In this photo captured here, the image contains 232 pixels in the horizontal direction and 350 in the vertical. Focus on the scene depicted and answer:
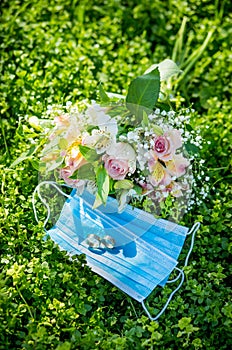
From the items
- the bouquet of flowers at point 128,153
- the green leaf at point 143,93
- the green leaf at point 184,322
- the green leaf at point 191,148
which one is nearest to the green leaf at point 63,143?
the bouquet of flowers at point 128,153

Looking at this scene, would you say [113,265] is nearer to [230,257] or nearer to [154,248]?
[154,248]

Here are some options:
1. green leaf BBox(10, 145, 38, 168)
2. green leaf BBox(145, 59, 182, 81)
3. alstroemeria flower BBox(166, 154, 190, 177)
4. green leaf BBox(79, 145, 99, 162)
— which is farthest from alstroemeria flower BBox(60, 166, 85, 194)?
green leaf BBox(145, 59, 182, 81)

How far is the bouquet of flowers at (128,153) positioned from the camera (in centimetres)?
214

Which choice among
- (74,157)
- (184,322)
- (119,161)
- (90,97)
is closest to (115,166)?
(119,161)

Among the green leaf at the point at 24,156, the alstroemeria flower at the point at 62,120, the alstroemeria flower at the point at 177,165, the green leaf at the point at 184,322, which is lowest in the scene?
the green leaf at the point at 184,322

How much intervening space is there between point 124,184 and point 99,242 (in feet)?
0.85

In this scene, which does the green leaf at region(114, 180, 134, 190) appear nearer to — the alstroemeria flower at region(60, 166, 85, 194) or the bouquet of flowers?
the bouquet of flowers

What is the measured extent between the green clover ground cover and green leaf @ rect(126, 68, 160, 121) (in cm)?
45

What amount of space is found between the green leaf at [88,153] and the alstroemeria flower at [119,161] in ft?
0.12

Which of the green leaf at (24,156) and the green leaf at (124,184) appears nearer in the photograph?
the green leaf at (124,184)

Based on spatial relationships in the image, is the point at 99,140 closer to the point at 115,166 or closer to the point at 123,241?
the point at 115,166

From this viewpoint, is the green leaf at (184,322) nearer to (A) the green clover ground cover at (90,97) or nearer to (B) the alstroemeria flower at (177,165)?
(A) the green clover ground cover at (90,97)

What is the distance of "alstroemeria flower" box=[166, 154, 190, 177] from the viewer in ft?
7.20

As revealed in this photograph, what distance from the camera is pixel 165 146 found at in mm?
2168
